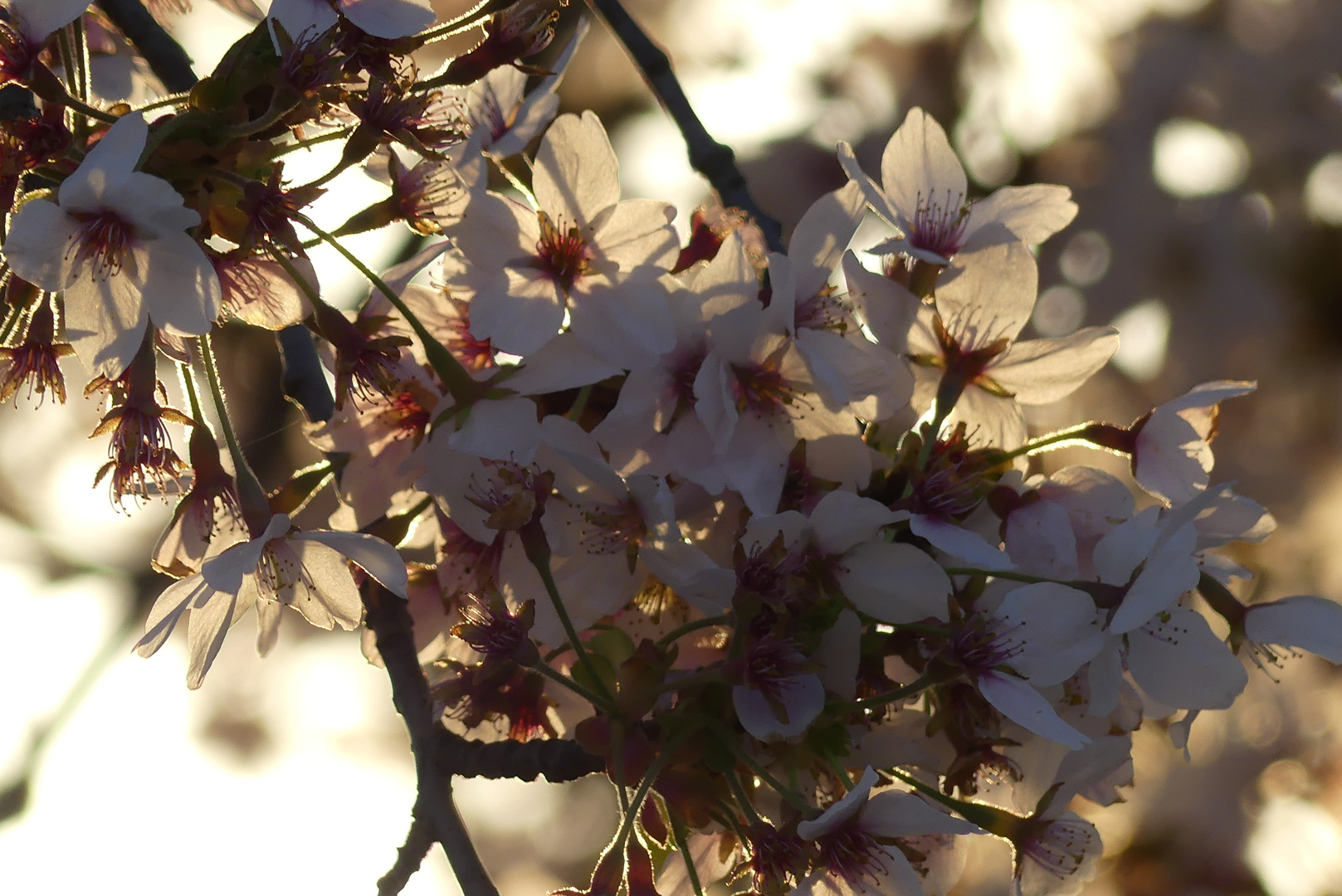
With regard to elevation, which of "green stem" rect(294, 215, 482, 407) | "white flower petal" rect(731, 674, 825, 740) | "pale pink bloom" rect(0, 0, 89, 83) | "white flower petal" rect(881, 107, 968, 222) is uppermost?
"pale pink bloom" rect(0, 0, 89, 83)

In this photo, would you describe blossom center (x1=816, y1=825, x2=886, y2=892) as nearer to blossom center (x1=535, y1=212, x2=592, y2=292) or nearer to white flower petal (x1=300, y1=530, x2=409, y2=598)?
white flower petal (x1=300, y1=530, x2=409, y2=598)

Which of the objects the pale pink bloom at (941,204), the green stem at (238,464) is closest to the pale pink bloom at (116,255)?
the green stem at (238,464)

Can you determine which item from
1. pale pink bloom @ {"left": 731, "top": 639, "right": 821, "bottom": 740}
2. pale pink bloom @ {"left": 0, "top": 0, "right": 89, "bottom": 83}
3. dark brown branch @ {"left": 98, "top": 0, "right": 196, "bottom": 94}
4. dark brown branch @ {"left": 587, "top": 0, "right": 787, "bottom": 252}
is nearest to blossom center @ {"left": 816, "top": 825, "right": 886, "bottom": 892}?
pale pink bloom @ {"left": 731, "top": 639, "right": 821, "bottom": 740}

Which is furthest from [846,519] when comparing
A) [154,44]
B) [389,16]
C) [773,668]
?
[154,44]

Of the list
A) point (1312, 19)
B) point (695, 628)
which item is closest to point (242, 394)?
point (695, 628)

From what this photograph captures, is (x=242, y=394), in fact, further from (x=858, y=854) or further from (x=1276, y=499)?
(x=1276, y=499)

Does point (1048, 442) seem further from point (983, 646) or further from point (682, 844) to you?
point (682, 844)
